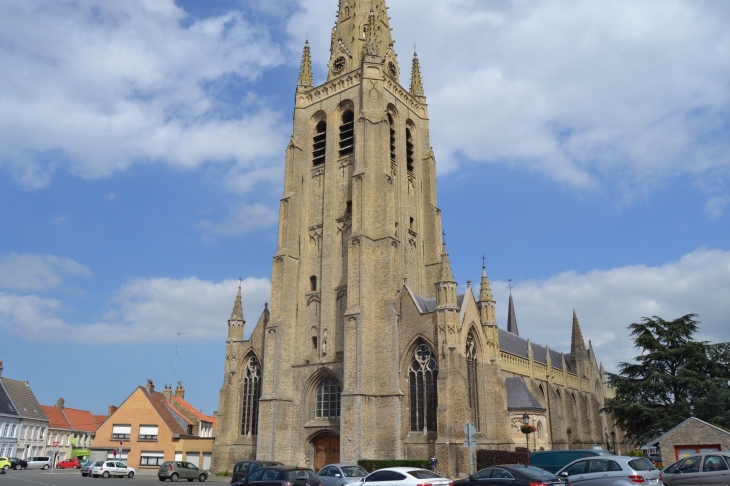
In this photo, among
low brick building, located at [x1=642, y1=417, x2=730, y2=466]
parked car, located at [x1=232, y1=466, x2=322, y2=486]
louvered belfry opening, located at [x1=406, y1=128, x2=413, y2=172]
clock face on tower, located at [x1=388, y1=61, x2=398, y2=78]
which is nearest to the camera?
parked car, located at [x1=232, y1=466, x2=322, y2=486]

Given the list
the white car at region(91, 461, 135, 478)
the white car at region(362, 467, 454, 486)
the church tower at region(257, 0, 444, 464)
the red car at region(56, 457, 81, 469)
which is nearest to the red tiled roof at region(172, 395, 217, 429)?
the red car at region(56, 457, 81, 469)

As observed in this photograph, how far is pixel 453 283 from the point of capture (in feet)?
113

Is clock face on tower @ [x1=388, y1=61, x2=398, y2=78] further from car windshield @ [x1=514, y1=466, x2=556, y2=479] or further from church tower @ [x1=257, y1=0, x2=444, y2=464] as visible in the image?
car windshield @ [x1=514, y1=466, x2=556, y2=479]

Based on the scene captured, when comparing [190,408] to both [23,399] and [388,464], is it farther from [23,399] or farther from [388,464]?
[388,464]

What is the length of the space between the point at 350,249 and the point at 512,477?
22653 millimetres

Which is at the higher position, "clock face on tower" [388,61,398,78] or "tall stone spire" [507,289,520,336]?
"clock face on tower" [388,61,398,78]

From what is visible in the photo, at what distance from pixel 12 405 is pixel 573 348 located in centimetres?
5294

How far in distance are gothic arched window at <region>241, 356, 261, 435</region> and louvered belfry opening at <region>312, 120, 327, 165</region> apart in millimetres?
14663

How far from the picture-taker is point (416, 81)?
48781 millimetres

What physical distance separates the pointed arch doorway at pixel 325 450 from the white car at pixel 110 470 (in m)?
13.0

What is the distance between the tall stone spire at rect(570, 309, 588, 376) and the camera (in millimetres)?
56562

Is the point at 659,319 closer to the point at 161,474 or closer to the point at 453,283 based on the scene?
the point at 453,283

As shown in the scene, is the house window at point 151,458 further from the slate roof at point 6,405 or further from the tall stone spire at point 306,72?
the tall stone spire at point 306,72

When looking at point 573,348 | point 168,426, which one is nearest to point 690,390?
Result: point 573,348
